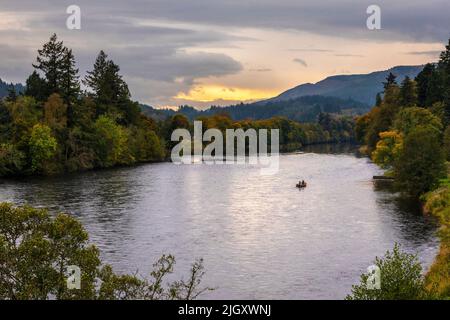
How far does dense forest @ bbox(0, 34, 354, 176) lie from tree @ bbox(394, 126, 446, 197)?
221ft

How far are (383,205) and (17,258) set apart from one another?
59.5 m

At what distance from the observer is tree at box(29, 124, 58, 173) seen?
119 m

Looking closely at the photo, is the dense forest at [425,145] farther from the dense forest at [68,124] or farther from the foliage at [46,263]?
the dense forest at [68,124]

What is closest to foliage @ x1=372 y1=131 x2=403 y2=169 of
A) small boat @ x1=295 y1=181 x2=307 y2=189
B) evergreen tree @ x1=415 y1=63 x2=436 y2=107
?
small boat @ x1=295 y1=181 x2=307 y2=189

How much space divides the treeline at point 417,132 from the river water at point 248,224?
4517 millimetres

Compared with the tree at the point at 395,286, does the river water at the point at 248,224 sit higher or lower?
lower

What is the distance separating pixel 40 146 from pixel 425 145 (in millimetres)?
71102

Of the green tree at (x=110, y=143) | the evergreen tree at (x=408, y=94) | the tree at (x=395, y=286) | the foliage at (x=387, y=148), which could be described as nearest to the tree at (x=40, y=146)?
the green tree at (x=110, y=143)

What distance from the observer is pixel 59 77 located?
5458 inches

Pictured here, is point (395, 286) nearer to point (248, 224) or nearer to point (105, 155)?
point (248, 224)

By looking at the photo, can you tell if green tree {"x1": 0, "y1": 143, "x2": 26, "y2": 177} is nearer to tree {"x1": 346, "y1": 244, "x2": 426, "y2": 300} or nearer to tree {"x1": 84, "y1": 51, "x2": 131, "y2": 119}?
tree {"x1": 84, "y1": 51, "x2": 131, "y2": 119}

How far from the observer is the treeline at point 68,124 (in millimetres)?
120188
